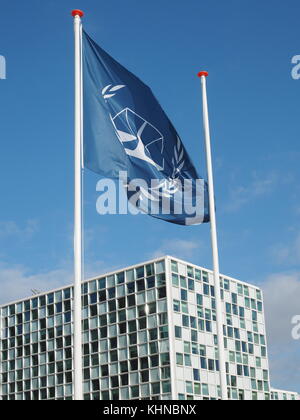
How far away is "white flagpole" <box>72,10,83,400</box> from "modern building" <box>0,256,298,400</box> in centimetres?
8110

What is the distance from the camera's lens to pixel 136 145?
69.6 feet

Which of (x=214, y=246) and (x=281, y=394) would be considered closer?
(x=214, y=246)

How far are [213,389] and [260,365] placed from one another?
50.1ft

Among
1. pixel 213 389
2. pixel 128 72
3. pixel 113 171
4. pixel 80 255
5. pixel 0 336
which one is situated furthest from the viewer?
pixel 0 336

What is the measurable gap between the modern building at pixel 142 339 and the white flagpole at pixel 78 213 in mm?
81098

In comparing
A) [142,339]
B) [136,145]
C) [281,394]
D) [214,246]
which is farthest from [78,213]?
[281,394]

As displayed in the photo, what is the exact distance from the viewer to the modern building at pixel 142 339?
99.2m

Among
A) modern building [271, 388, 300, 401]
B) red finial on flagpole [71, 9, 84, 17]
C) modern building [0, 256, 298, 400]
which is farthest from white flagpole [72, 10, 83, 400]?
modern building [271, 388, 300, 401]

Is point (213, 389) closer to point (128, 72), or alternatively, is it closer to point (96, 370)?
point (96, 370)

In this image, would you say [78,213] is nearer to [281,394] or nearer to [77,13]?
[77,13]

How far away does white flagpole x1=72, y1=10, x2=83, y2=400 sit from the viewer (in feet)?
55.9

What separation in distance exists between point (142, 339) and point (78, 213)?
277ft

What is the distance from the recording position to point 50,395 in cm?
10944
